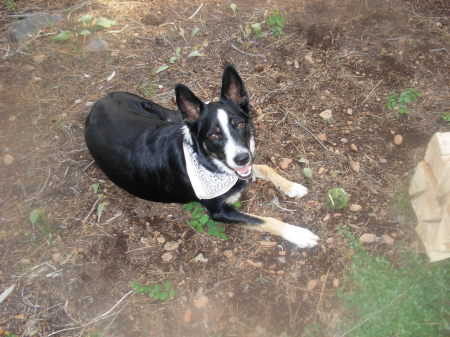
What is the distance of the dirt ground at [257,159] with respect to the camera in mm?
3818

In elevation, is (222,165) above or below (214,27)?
below

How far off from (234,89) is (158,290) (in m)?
2.40

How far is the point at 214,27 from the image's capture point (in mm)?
6133

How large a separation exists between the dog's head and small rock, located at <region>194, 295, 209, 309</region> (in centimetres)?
147

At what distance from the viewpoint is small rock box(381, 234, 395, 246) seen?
12.5 ft

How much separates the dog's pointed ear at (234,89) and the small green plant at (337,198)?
1382 millimetres

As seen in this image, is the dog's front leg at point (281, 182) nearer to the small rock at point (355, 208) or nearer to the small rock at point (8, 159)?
the small rock at point (355, 208)

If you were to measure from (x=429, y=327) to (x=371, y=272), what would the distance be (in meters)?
0.67

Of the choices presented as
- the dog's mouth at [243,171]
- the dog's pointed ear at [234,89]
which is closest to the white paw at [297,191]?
the dog's mouth at [243,171]

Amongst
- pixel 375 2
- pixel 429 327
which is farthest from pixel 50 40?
pixel 429 327

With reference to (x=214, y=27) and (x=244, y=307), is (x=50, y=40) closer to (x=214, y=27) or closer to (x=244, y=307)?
(x=214, y=27)

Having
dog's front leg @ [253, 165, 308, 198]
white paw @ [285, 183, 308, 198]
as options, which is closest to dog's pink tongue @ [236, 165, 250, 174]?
dog's front leg @ [253, 165, 308, 198]

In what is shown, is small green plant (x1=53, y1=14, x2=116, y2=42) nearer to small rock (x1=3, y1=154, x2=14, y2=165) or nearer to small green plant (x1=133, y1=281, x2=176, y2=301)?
small rock (x1=3, y1=154, x2=14, y2=165)

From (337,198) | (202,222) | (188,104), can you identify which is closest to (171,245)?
(202,222)
